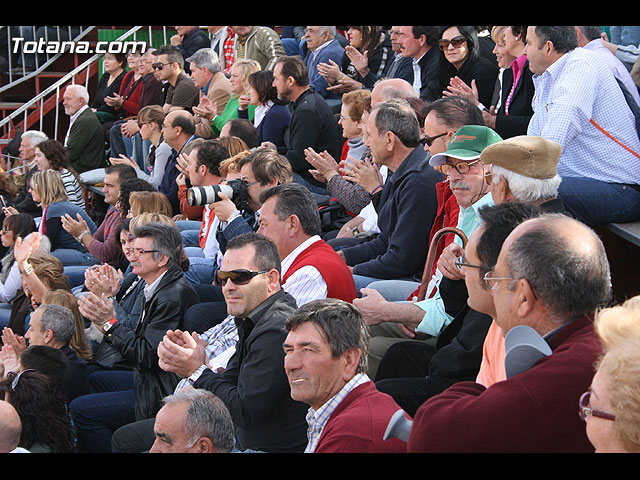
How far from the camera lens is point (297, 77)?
20.5ft

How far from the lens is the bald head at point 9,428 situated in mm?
3328

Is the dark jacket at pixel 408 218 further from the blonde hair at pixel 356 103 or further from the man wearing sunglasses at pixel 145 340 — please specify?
the blonde hair at pixel 356 103

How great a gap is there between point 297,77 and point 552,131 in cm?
285

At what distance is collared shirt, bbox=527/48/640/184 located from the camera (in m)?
3.77

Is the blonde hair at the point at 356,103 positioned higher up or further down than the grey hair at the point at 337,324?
higher up

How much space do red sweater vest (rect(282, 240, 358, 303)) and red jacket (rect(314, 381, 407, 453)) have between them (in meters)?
1.13

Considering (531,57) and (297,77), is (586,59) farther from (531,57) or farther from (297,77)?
(297,77)

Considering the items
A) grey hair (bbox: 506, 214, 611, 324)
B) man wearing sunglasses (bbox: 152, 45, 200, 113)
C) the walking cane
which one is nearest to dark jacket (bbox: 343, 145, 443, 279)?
the walking cane

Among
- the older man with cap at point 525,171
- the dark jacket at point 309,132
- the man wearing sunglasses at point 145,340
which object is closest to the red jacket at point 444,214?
the older man with cap at point 525,171

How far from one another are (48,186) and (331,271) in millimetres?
3960

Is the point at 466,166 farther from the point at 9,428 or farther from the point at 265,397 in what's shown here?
the point at 9,428

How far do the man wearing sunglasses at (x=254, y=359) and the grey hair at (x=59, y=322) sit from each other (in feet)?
4.50

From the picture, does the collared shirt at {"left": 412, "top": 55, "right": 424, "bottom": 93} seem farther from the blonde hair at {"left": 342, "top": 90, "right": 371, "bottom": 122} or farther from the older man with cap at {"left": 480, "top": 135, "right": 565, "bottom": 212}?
the older man with cap at {"left": 480, "top": 135, "right": 565, "bottom": 212}
